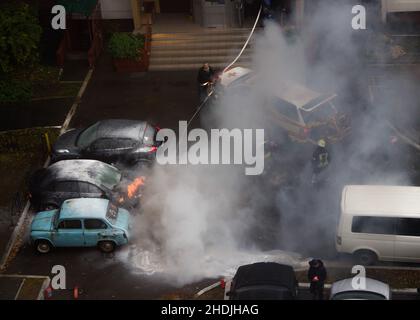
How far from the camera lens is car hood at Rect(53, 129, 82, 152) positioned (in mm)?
18953

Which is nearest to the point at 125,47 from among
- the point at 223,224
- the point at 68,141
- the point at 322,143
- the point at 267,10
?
the point at 267,10

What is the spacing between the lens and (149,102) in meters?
22.6

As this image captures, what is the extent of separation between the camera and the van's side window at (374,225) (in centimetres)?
1474

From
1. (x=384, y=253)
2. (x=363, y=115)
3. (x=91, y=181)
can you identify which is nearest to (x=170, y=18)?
(x=363, y=115)

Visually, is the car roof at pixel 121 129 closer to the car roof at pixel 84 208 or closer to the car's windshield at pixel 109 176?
the car's windshield at pixel 109 176

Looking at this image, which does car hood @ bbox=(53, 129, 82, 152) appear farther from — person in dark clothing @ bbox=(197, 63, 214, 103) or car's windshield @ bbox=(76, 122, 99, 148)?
person in dark clothing @ bbox=(197, 63, 214, 103)

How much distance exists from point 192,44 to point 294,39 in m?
4.00

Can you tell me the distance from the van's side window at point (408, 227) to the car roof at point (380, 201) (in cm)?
13

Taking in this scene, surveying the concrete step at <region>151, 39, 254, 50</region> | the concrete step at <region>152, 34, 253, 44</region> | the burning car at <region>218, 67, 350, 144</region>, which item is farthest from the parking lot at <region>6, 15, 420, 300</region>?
the concrete step at <region>152, 34, 253, 44</region>

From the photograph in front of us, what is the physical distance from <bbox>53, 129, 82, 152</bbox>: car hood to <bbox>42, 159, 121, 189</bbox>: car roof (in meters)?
1.10
